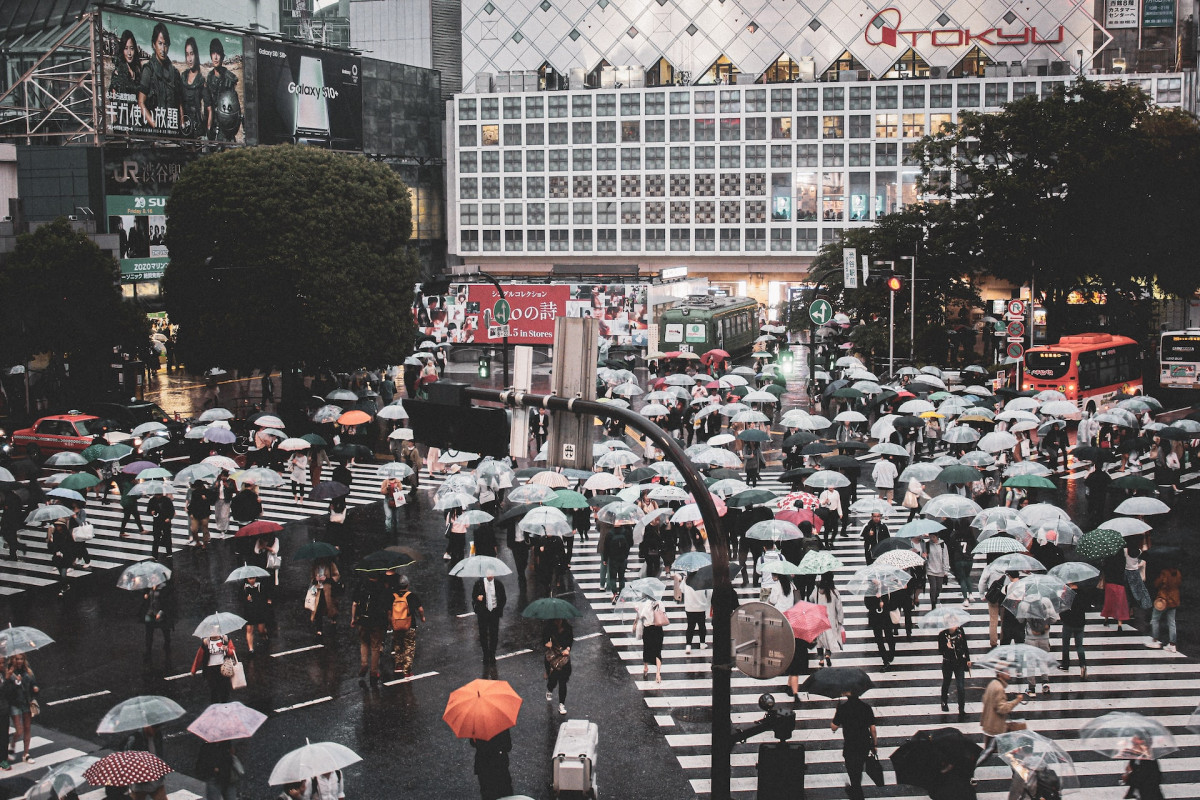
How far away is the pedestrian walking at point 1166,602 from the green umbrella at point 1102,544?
2.42ft

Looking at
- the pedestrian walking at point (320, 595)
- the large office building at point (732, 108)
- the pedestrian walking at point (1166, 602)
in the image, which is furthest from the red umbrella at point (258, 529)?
the large office building at point (732, 108)

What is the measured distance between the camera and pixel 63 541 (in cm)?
2252

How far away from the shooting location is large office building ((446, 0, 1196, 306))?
8838 centimetres

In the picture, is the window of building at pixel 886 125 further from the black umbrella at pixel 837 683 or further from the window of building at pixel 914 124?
the black umbrella at pixel 837 683

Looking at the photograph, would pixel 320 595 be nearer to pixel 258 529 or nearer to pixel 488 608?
pixel 258 529

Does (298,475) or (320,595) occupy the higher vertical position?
(298,475)

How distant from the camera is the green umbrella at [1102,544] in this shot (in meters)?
17.8

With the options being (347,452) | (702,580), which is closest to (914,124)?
(347,452)

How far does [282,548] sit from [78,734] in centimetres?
986

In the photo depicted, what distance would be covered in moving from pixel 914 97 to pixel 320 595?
7792 centimetres

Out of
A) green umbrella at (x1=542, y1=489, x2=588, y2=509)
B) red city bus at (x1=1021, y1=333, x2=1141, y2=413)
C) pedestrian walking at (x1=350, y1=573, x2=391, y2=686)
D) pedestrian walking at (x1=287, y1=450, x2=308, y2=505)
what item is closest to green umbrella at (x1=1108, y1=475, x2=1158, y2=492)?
green umbrella at (x1=542, y1=489, x2=588, y2=509)

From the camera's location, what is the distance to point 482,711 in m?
12.6

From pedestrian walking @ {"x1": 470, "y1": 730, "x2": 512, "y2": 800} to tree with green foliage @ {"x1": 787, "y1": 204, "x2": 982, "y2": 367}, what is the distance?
39.7m

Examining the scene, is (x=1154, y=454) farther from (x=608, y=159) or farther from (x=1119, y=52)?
(x=1119, y=52)
